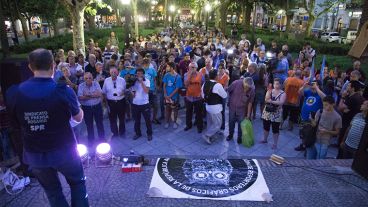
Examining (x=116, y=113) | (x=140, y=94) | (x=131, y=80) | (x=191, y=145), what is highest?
(x=131, y=80)

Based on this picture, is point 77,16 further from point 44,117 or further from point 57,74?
point 44,117

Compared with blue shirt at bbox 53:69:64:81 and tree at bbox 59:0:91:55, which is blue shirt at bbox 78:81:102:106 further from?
tree at bbox 59:0:91:55

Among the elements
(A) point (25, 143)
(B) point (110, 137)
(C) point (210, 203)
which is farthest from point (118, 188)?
(B) point (110, 137)

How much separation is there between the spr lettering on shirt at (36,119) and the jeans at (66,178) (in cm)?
49

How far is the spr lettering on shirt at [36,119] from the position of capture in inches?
112

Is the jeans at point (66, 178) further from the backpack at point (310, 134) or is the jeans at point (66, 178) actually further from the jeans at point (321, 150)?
the jeans at point (321, 150)

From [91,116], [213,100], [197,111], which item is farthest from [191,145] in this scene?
[91,116]

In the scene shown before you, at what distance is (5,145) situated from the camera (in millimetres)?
5289

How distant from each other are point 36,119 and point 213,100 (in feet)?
14.7

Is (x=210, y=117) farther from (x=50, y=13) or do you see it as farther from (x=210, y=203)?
(x=50, y=13)

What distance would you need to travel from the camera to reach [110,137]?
7414 mm

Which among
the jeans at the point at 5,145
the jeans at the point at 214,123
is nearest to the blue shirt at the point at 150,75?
the jeans at the point at 214,123

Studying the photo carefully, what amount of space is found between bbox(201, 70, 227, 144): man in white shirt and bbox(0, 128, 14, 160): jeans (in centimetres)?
413

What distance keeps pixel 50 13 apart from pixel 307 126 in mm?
25189
